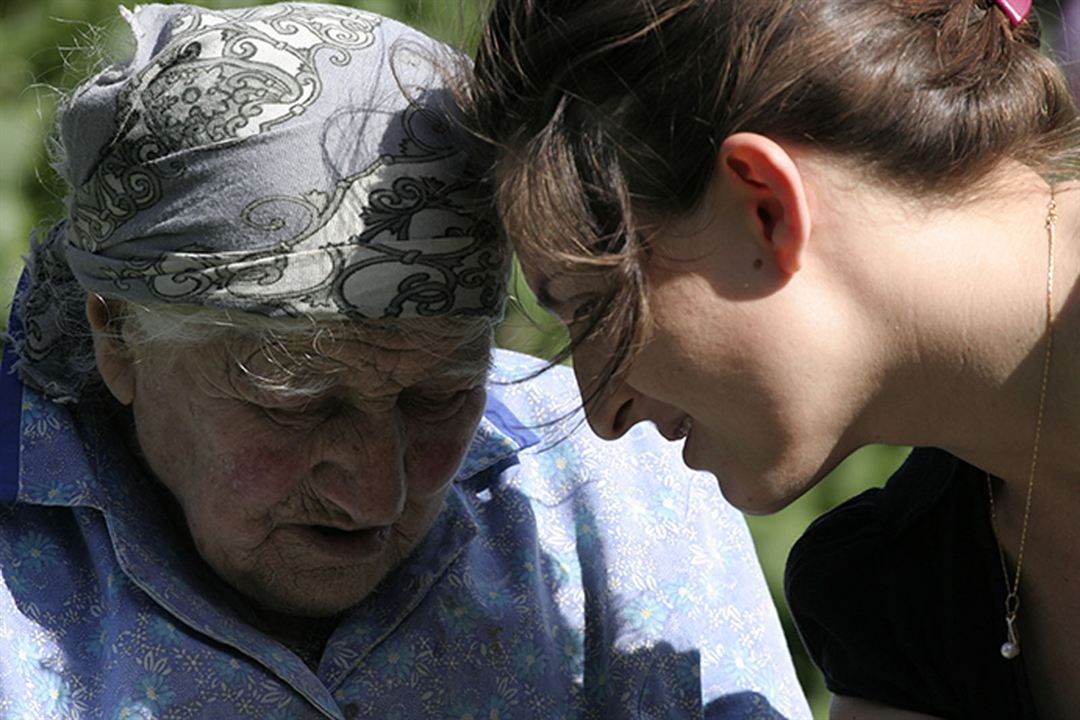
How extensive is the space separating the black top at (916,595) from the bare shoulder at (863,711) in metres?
0.01

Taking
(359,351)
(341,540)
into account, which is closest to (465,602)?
(341,540)

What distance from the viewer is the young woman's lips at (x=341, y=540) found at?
2184 mm

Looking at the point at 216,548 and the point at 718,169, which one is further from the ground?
the point at 718,169

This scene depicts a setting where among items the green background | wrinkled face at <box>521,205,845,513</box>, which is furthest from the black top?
the green background

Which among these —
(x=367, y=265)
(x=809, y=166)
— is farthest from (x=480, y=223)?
(x=809, y=166)

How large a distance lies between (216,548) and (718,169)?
910 millimetres

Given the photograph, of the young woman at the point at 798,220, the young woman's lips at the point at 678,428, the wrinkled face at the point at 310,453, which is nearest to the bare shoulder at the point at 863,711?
the young woman at the point at 798,220

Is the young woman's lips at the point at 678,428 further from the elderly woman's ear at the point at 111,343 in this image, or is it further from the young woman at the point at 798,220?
the elderly woman's ear at the point at 111,343

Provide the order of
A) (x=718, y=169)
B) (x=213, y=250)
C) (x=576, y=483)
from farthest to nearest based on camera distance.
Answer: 1. (x=576, y=483)
2. (x=213, y=250)
3. (x=718, y=169)

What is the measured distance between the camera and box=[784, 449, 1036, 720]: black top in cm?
211

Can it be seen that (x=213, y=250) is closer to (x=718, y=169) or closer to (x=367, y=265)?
(x=367, y=265)

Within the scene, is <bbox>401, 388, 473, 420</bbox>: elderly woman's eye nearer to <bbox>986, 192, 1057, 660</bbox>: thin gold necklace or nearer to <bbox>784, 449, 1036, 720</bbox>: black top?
<bbox>784, 449, 1036, 720</bbox>: black top

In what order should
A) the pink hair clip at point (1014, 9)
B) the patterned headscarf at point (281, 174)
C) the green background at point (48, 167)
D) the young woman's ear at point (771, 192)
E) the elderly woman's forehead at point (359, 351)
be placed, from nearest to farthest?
the young woman's ear at point (771, 192)
the pink hair clip at point (1014, 9)
the patterned headscarf at point (281, 174)
the elderly woman's forehead at point (359, 351)
the green background at point (48, 167)

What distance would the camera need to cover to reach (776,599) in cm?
386
